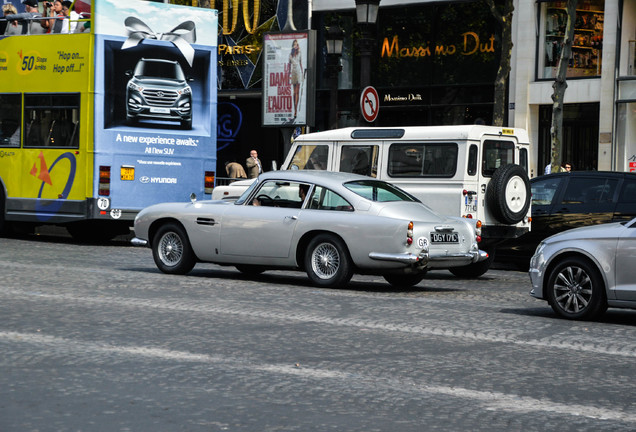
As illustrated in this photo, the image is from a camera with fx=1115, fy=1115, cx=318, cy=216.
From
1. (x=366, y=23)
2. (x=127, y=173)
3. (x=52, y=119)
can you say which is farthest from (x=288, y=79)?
(x=52, y=119)

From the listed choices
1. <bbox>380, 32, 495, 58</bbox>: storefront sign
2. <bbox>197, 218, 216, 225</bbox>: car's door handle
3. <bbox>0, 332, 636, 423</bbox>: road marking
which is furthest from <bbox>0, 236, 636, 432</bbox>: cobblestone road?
<bbox>380, 32, 495, 58</bbox>: storefront sign

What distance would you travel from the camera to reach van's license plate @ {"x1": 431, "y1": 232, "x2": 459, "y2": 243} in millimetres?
13102

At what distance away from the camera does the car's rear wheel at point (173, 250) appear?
47.3 ft

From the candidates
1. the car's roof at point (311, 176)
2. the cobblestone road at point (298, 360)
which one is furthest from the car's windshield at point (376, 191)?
the cobblestone road at point (298, 360)

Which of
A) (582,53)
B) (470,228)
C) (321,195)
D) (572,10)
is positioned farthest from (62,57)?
(582,53)

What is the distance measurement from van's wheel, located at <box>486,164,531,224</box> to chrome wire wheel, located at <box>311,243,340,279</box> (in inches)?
127

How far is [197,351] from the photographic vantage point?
8.21 meters

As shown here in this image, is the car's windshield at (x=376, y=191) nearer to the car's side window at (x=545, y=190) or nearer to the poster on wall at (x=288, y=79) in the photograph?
the car's side window at (x=545, y=190)

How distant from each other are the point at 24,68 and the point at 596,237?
1296 cm

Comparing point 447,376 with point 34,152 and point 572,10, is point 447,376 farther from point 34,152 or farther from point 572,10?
point 572,10

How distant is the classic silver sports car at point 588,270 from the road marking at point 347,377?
391 cm

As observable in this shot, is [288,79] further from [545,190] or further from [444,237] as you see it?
[444,237]

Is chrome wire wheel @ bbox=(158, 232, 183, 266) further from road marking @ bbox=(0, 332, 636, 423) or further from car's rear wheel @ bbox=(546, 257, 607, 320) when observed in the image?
road marking @ bbox=(0, 332, 636, 423)

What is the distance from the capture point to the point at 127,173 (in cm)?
1992
